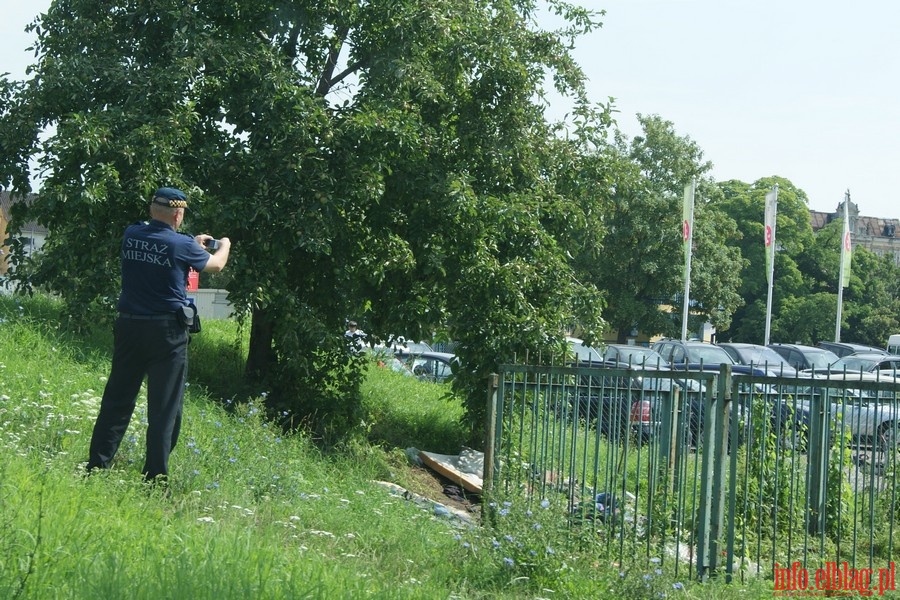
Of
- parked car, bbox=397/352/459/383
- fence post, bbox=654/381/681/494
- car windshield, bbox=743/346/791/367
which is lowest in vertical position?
parked car, bbox=397/352/459/383

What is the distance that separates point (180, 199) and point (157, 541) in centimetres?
238

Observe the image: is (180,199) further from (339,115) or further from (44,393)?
(339,115)

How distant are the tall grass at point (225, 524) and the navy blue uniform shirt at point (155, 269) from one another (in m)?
1.06

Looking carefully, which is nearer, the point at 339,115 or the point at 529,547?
the point at 529,547

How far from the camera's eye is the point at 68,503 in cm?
527

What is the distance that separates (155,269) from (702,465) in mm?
3862

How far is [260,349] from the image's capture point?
12.8 metres

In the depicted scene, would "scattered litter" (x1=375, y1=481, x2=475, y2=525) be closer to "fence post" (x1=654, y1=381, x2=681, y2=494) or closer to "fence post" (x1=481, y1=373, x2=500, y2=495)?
"fence post" (x1=481, y1=373, x2=500, y2=495)

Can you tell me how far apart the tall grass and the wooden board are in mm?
797

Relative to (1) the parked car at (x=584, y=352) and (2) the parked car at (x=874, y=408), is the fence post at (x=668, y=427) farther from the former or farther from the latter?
(1) the parked car at (x=584, y=352)

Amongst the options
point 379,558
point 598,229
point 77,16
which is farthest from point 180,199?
point 598,229

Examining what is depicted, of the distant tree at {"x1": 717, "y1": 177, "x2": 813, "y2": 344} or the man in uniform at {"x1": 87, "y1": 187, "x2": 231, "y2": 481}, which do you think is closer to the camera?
the man in uniform at {"x1": 87, "y1": 187, "x2": 231, "y2": 481}

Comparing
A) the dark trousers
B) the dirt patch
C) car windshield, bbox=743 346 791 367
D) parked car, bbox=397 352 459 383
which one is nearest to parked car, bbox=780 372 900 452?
the dirt patch

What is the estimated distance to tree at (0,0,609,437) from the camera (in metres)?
10.5
